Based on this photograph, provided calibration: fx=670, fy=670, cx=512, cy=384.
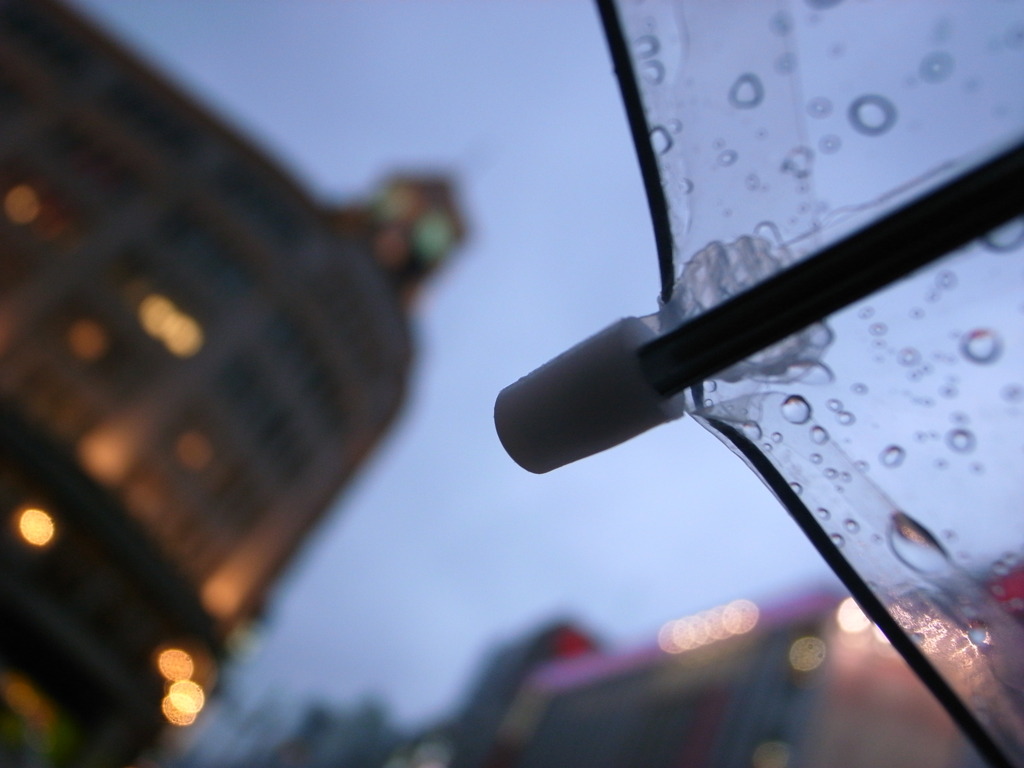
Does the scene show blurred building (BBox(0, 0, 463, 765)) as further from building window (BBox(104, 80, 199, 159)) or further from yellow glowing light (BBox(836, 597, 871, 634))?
yellow glowing light (BBox(836, 597, 871, 634))

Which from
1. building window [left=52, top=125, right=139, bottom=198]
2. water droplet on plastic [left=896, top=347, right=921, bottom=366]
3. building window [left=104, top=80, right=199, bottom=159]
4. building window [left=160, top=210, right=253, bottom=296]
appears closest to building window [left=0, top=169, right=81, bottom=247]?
building window [left=52, top=125, right=139, bottom=198]

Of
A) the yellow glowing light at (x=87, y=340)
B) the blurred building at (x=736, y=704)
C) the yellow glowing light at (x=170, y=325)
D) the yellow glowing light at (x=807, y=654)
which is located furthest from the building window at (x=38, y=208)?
the yellow glowing light at (x=807, y=654)

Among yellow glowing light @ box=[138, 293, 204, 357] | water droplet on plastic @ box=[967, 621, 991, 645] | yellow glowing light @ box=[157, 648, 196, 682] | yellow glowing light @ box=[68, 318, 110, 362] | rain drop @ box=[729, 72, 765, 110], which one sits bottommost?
yellow glowing light @ box=[157, 648, 196, 682]

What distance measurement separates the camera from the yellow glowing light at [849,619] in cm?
2927

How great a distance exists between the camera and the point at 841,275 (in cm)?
96

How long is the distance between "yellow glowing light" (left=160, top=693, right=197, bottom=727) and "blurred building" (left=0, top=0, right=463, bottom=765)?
77mm

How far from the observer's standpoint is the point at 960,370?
126 cm

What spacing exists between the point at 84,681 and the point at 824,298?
2428cm

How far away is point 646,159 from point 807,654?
36.2 metres

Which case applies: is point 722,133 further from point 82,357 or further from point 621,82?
point 82,357


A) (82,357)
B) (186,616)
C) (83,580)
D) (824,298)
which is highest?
(824,298)

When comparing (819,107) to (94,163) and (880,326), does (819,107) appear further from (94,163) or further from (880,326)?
(94,163)

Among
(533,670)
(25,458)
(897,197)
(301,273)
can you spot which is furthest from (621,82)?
(533,670)

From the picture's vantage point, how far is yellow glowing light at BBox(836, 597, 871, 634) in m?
29.3
